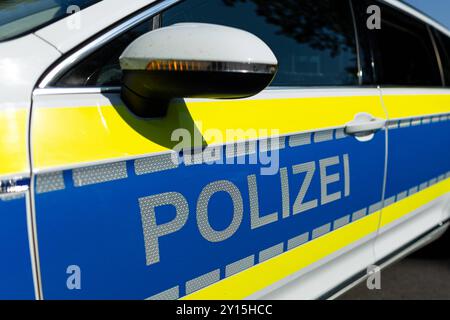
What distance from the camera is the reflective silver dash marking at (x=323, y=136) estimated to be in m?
1.39

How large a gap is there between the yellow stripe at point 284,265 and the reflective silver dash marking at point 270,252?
14 mm

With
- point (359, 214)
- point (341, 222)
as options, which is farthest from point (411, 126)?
point (341, 222)

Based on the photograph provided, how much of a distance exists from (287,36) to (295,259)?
2.53 feet

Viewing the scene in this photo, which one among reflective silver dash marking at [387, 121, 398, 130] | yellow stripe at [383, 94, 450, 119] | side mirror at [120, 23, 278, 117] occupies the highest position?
side mirror at [120, 23, 278, 117]

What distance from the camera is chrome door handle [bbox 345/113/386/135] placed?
1544 mm

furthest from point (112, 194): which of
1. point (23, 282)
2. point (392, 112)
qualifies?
point (392, 112)

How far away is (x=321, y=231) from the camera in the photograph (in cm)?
147

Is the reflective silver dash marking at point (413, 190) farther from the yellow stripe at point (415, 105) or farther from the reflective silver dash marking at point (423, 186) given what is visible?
the yellow stripe at point (415, 105)

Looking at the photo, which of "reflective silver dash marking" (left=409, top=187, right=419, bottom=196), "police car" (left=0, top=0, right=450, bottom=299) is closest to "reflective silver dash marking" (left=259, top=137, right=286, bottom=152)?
"police car" (left=0, top=0, right=450, bottom=299)

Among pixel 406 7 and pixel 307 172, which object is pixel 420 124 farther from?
pixel 307 172

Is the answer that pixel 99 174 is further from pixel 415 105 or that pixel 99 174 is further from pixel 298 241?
pixel 415 105

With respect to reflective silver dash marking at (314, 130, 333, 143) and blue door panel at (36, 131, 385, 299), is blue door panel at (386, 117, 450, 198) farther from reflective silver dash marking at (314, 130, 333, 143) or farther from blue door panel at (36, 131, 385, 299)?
blue door panel at (36, 131, 385, 299)

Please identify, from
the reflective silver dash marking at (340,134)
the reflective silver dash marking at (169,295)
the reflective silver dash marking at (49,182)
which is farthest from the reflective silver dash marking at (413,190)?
the reflective silver dash marking at (49,182)

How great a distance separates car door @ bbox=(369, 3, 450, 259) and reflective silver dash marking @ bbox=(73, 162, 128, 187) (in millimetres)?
Answer: 1209
